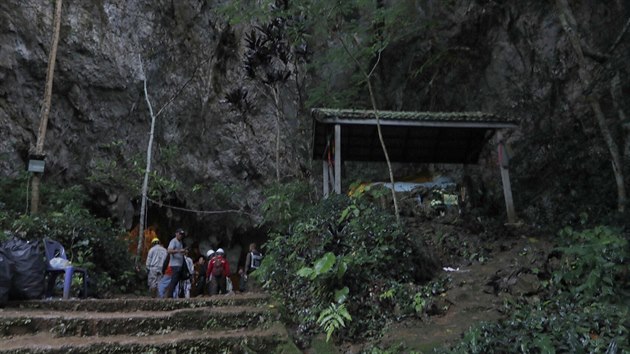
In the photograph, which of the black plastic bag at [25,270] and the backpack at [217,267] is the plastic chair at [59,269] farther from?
the backpack at [217,267]

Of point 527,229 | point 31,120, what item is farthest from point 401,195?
point 31,120

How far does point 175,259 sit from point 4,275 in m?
3.02

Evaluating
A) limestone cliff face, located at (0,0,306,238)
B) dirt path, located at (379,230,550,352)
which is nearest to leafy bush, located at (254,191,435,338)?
dirt path, located at (379,230,550,352)

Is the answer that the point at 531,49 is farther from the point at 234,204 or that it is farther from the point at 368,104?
the point at 234,204

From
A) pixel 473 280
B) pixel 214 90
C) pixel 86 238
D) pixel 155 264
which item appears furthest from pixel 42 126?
pixel 214 90

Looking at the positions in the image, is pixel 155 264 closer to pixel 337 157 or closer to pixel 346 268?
pixel 337 157

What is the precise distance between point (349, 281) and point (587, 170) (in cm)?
717

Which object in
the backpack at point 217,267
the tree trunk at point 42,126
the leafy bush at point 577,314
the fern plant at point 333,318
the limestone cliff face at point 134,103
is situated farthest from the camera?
the limestone cliff face at point 134,103

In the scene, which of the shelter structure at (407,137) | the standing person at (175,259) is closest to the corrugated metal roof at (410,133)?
the shelter structure at (407,137)

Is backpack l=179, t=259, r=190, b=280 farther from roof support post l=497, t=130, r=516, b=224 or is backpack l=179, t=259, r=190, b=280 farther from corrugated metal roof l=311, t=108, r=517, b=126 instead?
roof support post l=497, t=130, r=516, b=224

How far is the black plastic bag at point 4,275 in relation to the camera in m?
5.30

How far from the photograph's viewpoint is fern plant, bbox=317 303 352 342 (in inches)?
186

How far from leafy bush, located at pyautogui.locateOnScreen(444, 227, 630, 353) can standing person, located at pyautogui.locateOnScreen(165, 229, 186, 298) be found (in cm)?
548

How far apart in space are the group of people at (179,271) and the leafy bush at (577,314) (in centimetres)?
563
